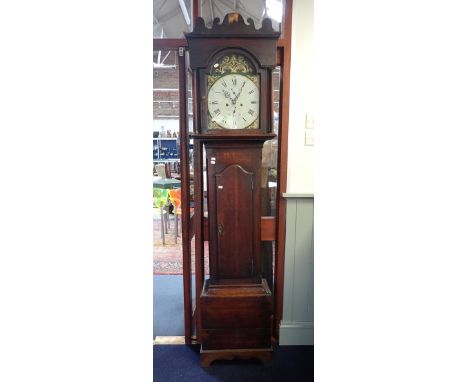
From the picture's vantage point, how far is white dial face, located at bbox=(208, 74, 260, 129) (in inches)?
56.9

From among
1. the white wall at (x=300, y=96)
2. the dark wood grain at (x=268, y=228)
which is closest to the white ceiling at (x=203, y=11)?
the white wall at (x=300, y=96)

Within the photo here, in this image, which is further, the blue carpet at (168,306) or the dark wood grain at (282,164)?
the blue carpet at (168,306)

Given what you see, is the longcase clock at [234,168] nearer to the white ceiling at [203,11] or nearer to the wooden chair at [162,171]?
the white ceiling at [203,11]

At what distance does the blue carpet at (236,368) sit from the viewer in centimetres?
151

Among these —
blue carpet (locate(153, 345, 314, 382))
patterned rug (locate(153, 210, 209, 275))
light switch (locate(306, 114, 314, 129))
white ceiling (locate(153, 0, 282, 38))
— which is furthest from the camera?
patterned rug (locate(153, 210, 209, 275))

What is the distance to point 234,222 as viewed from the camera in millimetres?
1506

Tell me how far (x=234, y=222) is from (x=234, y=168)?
25 cm

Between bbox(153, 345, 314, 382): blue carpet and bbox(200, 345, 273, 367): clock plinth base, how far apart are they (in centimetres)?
4

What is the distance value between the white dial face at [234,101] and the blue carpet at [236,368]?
1153mm

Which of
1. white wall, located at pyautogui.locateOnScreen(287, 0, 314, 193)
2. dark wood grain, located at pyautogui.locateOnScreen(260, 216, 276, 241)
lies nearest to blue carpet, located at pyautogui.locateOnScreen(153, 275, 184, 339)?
dark wood grain, located at pyautogui.locateOnScreen(260, 216, 276, 241)

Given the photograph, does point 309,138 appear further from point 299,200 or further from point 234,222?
point 234,222

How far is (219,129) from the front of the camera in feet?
4.78

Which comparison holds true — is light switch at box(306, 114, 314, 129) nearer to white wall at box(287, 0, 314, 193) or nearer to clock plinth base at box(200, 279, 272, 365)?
white wall at box(287, 0, 314, 193)
